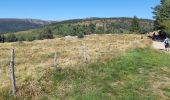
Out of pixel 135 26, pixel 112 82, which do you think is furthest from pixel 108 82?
pixel 135 26

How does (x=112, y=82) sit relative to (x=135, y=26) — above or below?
above

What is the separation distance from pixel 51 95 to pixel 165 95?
5804mm

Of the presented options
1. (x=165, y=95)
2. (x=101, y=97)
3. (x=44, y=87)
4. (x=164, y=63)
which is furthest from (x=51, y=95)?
(x=164, y=63)

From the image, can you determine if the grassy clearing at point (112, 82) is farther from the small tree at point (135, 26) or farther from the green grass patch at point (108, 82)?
the small tree at point (135, 26)

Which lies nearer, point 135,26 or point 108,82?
point 108,82

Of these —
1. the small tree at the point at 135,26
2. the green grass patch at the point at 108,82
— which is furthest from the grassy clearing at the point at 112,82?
the small tree at the point at 135,26

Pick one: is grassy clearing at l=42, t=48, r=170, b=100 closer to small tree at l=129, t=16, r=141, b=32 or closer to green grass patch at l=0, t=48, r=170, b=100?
green grass patch at l=0, t=48, r=170, b=100

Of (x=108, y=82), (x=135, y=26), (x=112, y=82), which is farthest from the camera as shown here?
(x=135, y=26)

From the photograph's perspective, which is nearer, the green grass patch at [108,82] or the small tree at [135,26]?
Answer: the green grass patch at [108,82]

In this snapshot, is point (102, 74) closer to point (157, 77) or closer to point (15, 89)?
point (157, 77)

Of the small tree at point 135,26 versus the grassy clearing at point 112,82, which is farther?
the small tree at point 135,26

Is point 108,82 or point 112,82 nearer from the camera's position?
point 108,82

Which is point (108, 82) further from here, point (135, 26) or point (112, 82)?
point (135, 26)

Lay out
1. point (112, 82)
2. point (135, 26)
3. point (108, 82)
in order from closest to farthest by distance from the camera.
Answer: point (108, 82)
point (112, 82)
point (135, 26)
